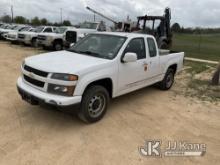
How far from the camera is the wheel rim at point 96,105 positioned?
4.80m

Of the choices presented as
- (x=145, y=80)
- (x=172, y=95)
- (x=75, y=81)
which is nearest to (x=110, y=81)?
(x=75, y=81)

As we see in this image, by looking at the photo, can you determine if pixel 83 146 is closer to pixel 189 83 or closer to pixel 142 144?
pixel 142 144

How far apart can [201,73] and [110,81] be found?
7174 millimetres

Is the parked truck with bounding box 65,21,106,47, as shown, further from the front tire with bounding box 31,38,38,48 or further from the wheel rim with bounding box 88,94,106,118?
the wheel rim with bounding box 88,94,106,118

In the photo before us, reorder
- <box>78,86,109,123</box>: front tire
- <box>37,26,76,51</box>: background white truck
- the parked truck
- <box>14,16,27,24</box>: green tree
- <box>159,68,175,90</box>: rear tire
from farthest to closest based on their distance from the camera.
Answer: <box>14,16,27,24</box>: green tree → <box>37,26,76,51</box>: background white truck → the parked truck → <box>159,68,175,90</box>: rear tire → <box>78,86,109,123</box>: front tire

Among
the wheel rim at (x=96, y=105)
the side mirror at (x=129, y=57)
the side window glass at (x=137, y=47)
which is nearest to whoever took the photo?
the wheel rim at (x=96, y=105)

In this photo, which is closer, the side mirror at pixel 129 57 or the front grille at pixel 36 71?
the front grille at pixel 36 71

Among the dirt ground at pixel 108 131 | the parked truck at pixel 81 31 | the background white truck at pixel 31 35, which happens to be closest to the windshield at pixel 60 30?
the background white truck at pixel 31 35

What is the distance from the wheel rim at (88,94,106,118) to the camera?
4.80 m

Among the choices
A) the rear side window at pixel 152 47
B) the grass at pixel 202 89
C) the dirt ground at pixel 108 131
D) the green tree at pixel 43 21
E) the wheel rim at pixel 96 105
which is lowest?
the dirt ground at pixel 108 131

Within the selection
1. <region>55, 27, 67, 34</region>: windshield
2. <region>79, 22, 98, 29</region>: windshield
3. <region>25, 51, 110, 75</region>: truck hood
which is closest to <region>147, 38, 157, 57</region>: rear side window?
<region>25, 51, 110, 75</region>: truck hood

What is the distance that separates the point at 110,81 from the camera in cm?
512

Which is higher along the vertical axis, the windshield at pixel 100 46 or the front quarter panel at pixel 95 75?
the windshield at pixel 100 46

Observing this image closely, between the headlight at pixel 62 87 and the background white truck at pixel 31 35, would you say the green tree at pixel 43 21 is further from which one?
the headlight at pixel 62 87
